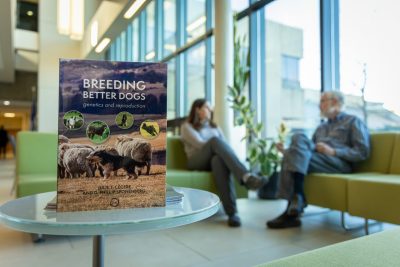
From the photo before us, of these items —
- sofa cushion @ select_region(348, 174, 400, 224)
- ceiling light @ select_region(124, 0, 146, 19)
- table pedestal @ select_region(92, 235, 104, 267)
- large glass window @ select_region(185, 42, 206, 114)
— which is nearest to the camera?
table pedestal @ select_region(92, 235, 104, 267)

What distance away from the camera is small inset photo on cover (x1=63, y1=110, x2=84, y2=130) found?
74 centimetres

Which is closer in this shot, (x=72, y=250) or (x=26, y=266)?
Result: (x=26, y=266)

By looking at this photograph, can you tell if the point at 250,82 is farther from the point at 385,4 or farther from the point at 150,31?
the point at 150,31

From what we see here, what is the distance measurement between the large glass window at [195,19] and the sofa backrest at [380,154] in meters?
3.52

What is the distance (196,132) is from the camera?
9.26ft

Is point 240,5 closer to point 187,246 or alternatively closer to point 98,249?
point 187,246

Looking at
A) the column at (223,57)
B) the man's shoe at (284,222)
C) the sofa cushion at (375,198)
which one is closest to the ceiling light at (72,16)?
the column at (223,57)

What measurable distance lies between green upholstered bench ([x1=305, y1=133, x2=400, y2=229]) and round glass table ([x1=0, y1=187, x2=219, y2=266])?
4.64 feet

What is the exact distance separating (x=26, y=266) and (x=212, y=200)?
121cm

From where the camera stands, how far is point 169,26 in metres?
6.32

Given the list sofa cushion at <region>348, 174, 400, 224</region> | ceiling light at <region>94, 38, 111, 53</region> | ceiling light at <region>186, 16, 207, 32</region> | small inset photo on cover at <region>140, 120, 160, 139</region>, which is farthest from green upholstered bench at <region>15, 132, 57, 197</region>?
ceiling light at <region>186, 16, 207, 32</region>

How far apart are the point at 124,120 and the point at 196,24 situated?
5.14 m

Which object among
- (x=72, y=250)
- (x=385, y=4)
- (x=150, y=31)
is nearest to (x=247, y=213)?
(x=72, y=250)

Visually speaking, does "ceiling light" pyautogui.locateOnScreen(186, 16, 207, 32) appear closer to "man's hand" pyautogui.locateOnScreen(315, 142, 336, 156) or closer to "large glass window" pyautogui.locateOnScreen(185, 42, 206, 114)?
"large glass window" pyautogui.locateOnScreen(185, 42, 206, 114)
